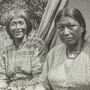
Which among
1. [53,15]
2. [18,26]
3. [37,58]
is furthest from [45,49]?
[53,15]

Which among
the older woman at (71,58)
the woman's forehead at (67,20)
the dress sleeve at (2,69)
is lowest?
the dress sleeve at (2,69)

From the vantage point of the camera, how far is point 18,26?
203 centimetres

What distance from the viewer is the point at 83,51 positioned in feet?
5.20

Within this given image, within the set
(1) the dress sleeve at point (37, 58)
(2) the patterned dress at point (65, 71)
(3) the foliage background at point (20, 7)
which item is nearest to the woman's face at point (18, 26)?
(1) the dress sleeve at point (37, 58)

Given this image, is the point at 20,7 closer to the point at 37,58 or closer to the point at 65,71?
the point at 37,58

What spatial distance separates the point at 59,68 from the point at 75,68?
3.9 inches

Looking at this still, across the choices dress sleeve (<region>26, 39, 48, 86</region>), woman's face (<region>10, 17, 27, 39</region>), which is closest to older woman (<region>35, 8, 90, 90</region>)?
dress sleeve (<region>26, 39, 48, 86</region>)

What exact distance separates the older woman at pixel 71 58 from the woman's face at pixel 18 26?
1.59ft

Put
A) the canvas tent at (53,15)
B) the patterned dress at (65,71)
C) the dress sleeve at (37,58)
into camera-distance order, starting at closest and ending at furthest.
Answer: the patterned dress at (65,71) → the dress sleeve at (37,58) → the canvas tent at (53,15)

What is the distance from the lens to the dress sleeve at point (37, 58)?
6.66 ft

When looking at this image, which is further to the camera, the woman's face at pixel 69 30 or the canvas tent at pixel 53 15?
the canvas tent at pixel 53 15

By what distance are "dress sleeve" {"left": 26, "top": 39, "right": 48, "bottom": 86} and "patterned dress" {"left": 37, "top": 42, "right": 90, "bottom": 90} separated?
33 cm

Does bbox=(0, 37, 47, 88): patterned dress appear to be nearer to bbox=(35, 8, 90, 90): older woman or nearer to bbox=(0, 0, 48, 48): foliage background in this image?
bbox=(35, 8, 90, 90): older woman

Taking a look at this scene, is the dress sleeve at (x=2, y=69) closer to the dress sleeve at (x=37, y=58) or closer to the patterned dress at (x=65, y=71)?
the dress sleeve at (x=37, y=58)
